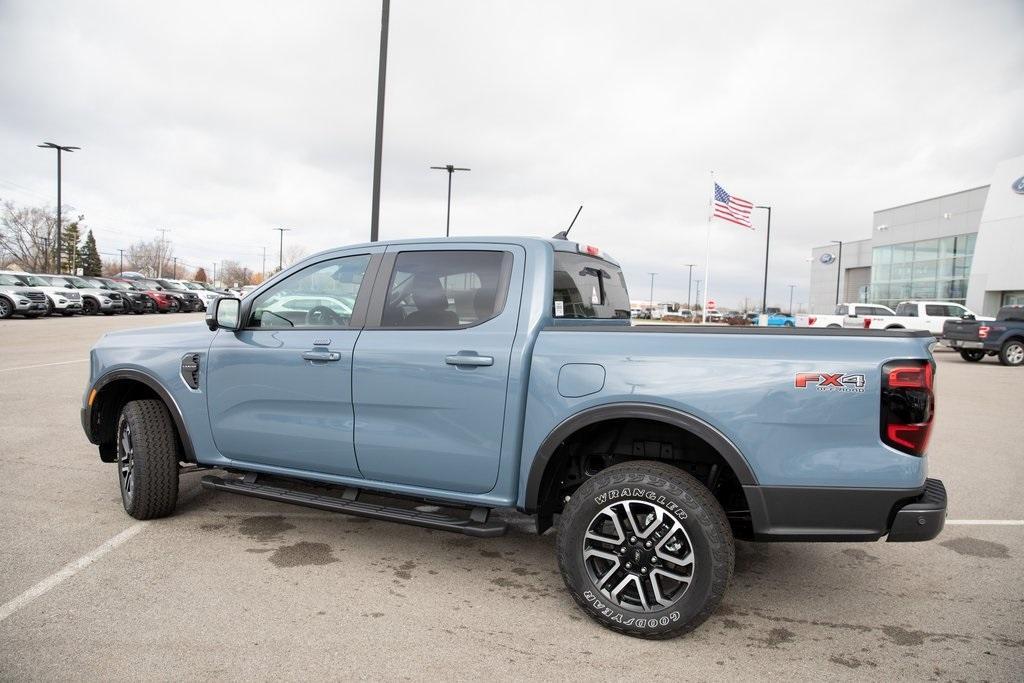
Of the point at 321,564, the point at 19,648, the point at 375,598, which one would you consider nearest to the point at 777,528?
the point at 375,598

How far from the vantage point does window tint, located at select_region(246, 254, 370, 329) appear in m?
3.77

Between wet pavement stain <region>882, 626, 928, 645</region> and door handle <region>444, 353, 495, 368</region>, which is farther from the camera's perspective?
door handle <region>444, 353, 495, 368</region>

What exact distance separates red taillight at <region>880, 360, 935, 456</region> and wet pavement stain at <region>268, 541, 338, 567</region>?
2.92 meters

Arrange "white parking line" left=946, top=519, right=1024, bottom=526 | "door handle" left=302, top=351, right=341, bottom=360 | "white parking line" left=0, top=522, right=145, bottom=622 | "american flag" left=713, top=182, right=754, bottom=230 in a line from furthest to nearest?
"american flag" left=713, top=182, right=754, bottom=230 < "white parking line" left=946, top=519, right=1024, bottom=526 < "door handle" left=302, top=351, right=341, bottom=360 < "white parking line" left=0, top=522, right=145, bottom=622

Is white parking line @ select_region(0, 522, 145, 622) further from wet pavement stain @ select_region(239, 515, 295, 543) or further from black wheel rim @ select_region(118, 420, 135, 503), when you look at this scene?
wet pavement stain @ select_region(239, 515, 295, 543)

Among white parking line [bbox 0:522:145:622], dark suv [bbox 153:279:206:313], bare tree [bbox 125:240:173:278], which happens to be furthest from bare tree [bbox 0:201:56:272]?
white parking line [bbox 0:522:145:622]

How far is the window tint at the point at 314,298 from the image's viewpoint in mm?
3771

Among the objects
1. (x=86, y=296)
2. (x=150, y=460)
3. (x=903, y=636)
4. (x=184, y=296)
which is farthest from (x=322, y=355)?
(x=184, y=296)

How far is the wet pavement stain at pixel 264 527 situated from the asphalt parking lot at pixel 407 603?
20mm

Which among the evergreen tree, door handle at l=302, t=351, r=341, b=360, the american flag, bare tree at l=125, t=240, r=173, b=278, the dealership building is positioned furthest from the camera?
bare tree at l=125, t=240, r=173, b=278

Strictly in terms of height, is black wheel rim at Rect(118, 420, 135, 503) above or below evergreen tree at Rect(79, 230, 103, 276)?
below

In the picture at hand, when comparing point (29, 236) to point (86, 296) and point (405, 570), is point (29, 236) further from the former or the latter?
point (405, 570)

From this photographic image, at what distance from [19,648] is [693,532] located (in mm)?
2855

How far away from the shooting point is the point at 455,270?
139 inches
